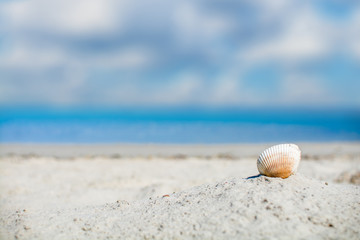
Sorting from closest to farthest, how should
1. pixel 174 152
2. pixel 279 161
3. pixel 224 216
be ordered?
1. pixel 224 216
2. pixel 279 161
3. pixel 174 152

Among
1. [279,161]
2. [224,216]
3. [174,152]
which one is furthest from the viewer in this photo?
[174,152]

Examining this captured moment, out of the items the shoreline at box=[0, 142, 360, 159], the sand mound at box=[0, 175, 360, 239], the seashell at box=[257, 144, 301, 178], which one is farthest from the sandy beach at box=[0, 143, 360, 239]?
the shoreline at box=[0, 142, 360, 159]

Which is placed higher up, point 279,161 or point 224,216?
point 279,161

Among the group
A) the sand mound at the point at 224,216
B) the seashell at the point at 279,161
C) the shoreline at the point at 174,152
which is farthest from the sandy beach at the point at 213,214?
the shoreline at the point at 174,152

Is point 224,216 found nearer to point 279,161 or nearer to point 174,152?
point 279,161

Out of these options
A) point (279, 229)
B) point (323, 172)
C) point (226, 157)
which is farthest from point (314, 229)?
point (226, 157)

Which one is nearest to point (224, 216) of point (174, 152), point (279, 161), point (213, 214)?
point (213, 214)

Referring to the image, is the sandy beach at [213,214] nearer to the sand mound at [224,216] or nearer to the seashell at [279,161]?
the sand mound at [224,216]
